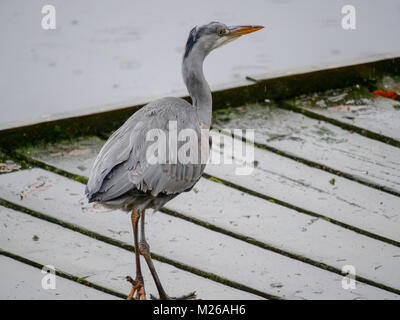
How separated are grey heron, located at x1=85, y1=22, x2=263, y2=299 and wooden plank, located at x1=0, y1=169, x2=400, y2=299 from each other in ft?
0.76

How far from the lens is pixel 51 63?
20.7 ft

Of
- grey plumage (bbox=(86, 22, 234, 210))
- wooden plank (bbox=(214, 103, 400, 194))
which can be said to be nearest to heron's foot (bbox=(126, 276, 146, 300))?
grey plumage (bbox=(86, 22, 234, 210))

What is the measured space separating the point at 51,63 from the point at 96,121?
1879 millimetres

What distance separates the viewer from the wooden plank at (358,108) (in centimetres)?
466

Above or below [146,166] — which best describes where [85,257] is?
below

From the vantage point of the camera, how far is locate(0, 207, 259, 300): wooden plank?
133 inches

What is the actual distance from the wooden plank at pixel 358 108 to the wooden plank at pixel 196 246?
1290 mm

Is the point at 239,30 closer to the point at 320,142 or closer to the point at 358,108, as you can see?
the point at 320,142

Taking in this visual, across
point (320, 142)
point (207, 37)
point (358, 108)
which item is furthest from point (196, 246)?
point (358, 108)

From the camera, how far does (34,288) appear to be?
335 centimetres

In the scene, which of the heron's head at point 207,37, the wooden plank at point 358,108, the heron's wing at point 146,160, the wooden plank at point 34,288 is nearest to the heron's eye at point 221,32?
the heron's head at point 207,37

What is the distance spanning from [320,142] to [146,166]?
4.69ft

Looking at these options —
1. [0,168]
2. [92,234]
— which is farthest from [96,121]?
[92,234]

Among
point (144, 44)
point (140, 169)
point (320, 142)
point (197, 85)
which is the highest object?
point (197, 85)
